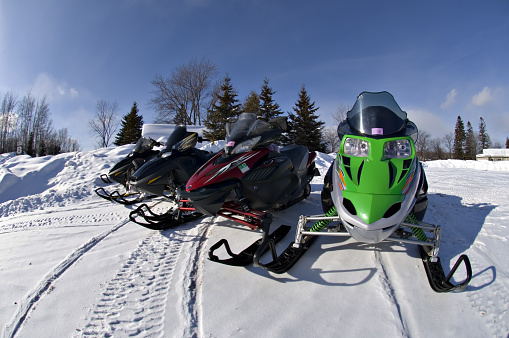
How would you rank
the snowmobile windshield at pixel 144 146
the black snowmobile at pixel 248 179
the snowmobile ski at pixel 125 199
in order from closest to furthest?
the black snowmobile at pixel 248 179, the snowmobile ski at pixel 125 199, the snowmobile windshield at pixel 144 146

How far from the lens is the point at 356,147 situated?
2158mm

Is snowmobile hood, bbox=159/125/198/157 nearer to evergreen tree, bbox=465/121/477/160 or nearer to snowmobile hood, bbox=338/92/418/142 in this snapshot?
snowmobile hood, bbox=338/92/418/142

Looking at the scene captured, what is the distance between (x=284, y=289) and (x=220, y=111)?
75.1 feet

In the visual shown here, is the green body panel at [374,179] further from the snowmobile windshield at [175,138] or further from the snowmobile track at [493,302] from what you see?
the snowmobile windshield at [175,138]

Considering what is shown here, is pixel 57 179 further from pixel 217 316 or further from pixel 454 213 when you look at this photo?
pixel 454 213

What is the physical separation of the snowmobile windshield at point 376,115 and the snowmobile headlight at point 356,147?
0.13 metres

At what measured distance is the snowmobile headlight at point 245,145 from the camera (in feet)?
9.24

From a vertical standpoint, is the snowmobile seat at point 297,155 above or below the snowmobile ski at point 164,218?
above

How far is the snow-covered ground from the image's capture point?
145 cm

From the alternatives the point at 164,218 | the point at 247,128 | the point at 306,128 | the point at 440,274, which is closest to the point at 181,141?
the point at 164,218

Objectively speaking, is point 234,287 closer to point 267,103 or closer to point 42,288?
point 42,288

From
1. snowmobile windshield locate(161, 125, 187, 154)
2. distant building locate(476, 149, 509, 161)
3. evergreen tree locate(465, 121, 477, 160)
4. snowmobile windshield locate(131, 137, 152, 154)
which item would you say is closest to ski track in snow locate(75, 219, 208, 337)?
snowmobile windshield locate(161, 125, 187, 154)

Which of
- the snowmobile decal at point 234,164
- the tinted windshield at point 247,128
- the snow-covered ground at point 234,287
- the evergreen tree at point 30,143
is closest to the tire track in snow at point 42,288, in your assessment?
the snow-covered ground at point 234,287

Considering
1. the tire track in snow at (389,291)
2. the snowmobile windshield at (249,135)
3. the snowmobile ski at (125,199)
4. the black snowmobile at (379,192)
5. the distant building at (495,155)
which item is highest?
the distant building at (495,155)
